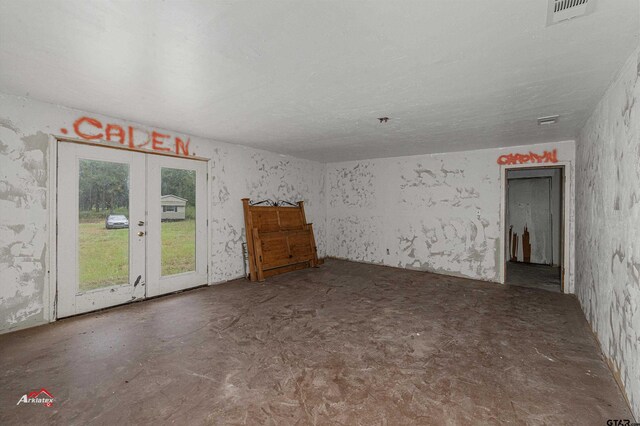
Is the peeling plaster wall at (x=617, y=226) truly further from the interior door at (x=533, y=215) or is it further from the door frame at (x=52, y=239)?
the door frame at (x=52, y=239)

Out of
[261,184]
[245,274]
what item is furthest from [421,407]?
[261,184]

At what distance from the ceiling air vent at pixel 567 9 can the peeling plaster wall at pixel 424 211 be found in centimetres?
369

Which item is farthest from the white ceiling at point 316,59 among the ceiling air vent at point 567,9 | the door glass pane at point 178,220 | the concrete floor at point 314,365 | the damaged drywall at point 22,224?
the concrete floor at point 314,365

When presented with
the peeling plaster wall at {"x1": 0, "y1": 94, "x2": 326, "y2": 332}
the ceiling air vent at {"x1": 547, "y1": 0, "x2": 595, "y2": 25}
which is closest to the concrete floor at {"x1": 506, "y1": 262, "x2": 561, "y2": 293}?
the ceiling air vent at {"x1": 547, "y1": 0, "x2": 595, "y2": 25}

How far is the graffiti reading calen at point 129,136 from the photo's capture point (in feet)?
10.8

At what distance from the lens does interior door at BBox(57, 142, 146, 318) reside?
3.21 metres

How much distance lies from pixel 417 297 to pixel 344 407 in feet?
8.41

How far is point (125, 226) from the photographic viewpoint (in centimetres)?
369

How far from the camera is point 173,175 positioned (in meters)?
4.20

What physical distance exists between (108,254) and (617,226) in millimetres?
5116

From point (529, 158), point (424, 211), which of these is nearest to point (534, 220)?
point (529, 158)

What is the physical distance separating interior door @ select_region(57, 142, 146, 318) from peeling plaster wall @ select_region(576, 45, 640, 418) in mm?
4845

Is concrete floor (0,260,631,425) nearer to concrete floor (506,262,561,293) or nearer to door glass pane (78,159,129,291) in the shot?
door glass pane (78,159,129,291)

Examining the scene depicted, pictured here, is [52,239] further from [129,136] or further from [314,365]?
[314,365]
